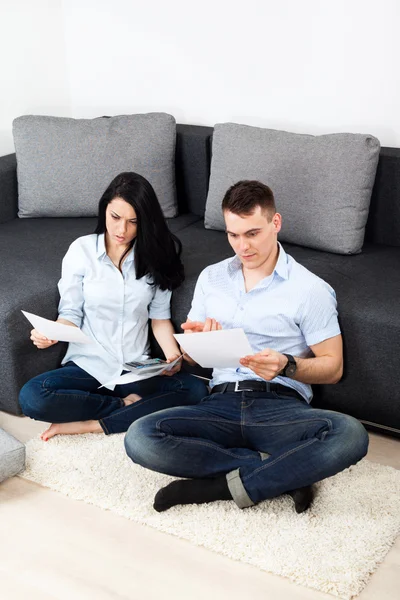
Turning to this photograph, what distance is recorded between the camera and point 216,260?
309 centimetres

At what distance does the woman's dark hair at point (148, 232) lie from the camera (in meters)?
2.68

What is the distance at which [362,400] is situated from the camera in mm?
2668

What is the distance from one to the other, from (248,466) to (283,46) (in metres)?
1.92

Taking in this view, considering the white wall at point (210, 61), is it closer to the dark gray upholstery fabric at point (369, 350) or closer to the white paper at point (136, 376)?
the dark gray upholstery fabric at point (369, 350)

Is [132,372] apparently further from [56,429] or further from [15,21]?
[15,21]

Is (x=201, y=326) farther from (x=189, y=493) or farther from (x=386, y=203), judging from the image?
(x=386, y=203)

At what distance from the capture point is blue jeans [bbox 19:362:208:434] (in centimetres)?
272

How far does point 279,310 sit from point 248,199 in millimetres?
356

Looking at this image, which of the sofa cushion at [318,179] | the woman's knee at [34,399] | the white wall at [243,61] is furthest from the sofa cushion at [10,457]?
the white wall at [243,61]

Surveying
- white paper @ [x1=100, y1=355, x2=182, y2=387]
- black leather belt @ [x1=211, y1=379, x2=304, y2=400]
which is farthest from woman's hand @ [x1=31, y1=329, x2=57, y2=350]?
black leather belt @ [x1=211, y1=379, x2=304, y2=400]

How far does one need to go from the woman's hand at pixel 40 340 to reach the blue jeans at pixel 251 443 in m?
0.50

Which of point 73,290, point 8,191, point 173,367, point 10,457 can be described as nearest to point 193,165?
point 8,191

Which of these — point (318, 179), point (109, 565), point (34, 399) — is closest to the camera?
point (109, 565)

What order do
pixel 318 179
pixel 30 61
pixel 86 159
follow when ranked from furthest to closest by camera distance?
pixel 30 61 < pixel 86 159 < pixel 318 179
